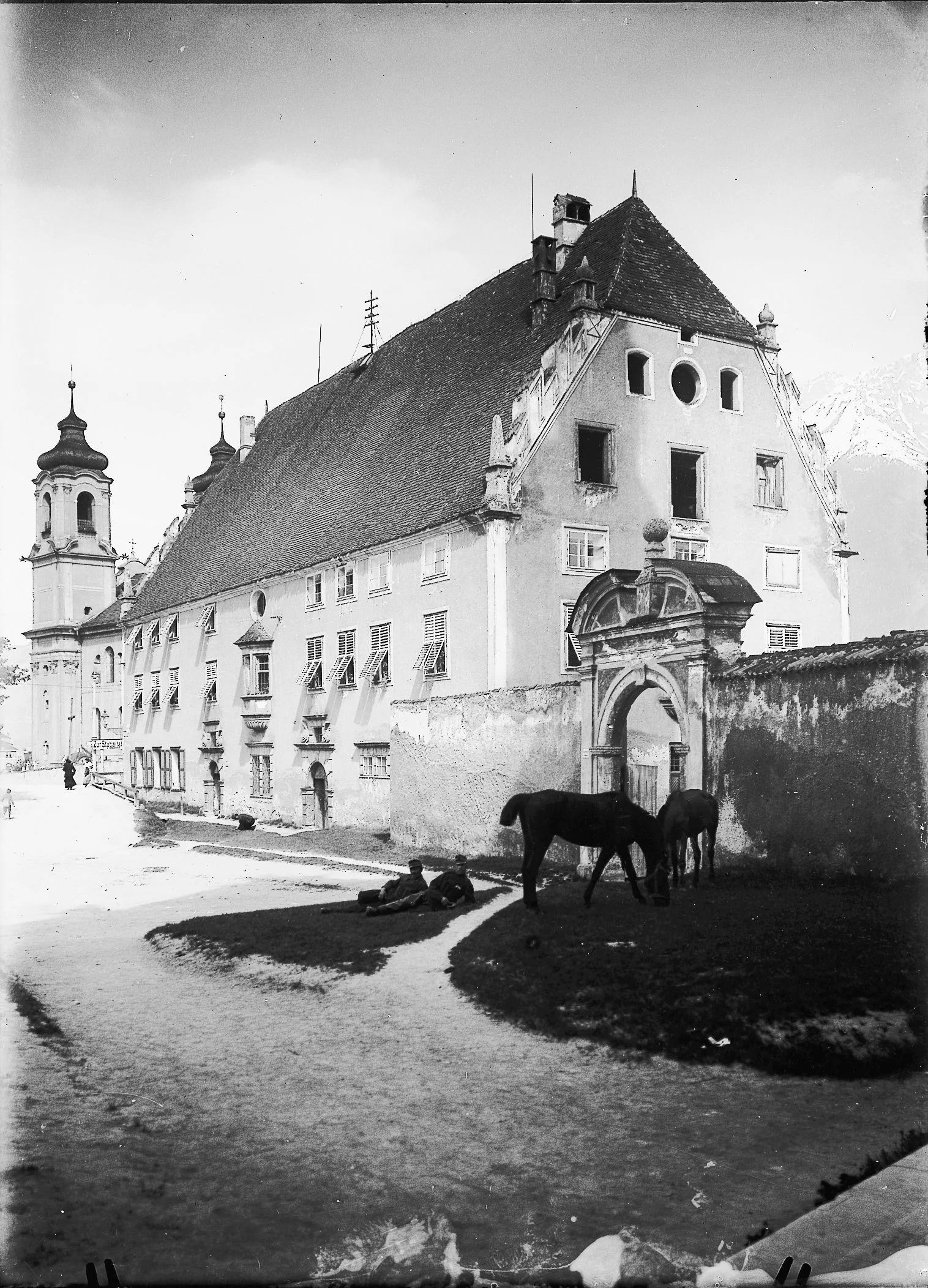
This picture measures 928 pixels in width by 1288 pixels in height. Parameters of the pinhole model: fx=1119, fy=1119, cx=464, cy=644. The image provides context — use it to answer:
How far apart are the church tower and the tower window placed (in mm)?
12944

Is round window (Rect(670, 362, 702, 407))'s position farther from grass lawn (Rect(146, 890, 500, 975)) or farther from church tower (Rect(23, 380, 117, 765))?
grass lawn (Rect(146, 890, 500, 975))

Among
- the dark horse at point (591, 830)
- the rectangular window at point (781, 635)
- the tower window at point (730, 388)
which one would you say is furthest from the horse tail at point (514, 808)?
the rectangular window at point (781, 635)

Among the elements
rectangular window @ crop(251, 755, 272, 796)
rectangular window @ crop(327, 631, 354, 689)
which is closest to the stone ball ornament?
rectangular window @ crop(327, 631, 354, 689)

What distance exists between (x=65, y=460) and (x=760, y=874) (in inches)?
315

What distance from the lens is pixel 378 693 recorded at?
24797 millimetres

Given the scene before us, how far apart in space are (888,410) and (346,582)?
1855 cm

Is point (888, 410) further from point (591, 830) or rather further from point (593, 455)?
point (593, 455)

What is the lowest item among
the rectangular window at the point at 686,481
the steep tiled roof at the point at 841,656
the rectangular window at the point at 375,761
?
the rectangular window at the point at 375,761

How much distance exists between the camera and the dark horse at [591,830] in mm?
11148

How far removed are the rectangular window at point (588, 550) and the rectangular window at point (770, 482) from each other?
4339mm

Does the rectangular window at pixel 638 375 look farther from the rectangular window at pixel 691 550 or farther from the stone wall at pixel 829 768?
the stone wall at pixel 829 768

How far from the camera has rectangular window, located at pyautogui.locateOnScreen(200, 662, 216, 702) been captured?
32344 mm

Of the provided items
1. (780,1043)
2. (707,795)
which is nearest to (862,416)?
(707,795)

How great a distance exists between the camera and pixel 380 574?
25.4 metres
